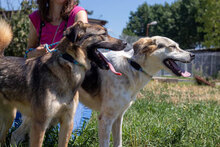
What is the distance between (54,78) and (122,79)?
95 cm

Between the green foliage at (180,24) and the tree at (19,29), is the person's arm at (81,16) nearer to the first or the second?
the tree at (19,29)

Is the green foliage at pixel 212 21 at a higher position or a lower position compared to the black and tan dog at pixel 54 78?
lower

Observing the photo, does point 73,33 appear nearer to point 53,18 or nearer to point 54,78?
point 54,78

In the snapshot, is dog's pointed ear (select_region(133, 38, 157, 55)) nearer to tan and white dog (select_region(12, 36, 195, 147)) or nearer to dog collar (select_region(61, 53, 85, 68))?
tan and white dog (select_region(12, 36, 195, 147))

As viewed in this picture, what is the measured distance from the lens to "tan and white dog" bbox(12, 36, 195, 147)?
3004 mm

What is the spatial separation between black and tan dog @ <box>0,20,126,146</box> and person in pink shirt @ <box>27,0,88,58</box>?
0.79 meters

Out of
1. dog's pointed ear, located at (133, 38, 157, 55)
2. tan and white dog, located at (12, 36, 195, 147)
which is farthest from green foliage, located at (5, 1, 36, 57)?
dog's pointed ear, located at (133, 38, 157, 55)

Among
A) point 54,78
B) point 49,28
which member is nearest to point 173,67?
point 54,78

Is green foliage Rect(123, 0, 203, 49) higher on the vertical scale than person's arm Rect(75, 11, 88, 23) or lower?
lower

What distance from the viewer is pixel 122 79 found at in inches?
122

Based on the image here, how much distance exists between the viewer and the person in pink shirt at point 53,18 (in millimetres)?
3439

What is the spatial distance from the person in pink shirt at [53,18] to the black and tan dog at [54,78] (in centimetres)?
79

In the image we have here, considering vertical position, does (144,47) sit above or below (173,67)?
above

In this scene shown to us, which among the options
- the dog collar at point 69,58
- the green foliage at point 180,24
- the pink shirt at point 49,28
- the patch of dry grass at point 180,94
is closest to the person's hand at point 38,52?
the pink shirt at point 49,28
